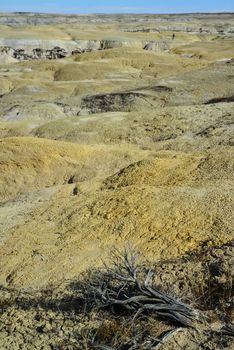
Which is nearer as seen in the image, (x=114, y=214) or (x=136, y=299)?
(x=136, y=299)

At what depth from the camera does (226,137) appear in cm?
1566

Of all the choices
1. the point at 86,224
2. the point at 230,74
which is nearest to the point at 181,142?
the point at 86,224

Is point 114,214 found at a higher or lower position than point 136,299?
lower

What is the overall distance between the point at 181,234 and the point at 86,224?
1.89 meters

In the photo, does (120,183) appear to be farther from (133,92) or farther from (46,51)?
(46,51)

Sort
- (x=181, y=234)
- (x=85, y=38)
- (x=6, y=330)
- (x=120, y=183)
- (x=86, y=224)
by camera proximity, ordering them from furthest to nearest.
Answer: (x=85, y=38) → (x=120, y=183) → (x=86, y=224) → (x=181, y=234) → (x=6, y=330)

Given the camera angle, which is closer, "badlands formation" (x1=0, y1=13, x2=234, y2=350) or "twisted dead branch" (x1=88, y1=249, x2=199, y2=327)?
"twisted dead branch" (x1=88, y1=249, x2=199, y2=327)

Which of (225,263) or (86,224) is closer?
(225,263)

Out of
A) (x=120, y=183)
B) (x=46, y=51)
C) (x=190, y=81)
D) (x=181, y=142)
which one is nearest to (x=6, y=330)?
(x=120, y=183)

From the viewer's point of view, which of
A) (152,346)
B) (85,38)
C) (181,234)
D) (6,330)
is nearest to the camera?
(152,346)

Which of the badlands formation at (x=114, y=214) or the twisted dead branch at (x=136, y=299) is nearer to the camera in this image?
the twisted dead branch at (x=136, y=299)

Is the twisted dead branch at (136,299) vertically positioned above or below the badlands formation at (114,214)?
above

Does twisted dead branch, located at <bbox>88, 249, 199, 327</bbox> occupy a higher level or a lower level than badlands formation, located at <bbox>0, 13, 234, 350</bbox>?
higher

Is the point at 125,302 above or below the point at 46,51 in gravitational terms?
above
